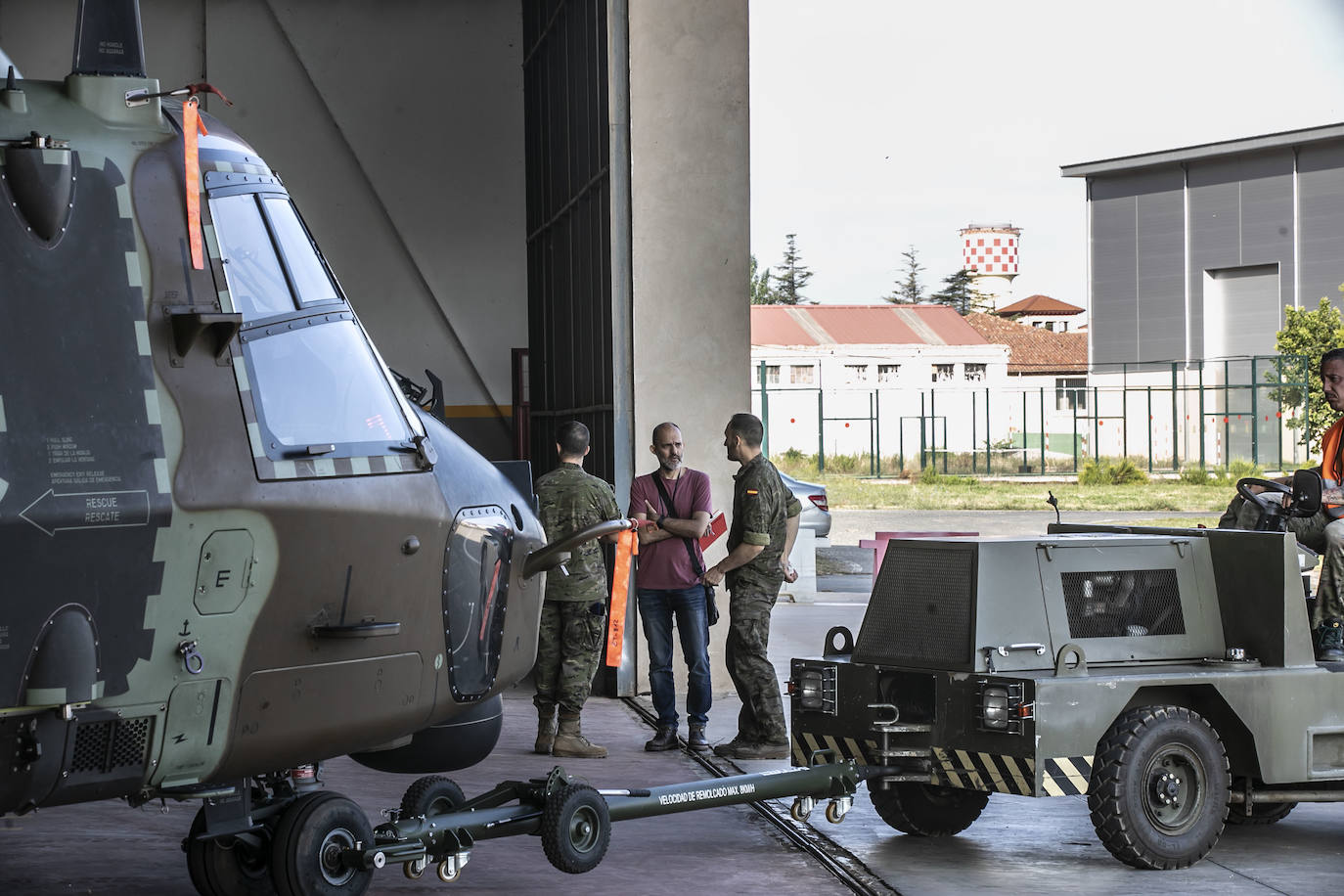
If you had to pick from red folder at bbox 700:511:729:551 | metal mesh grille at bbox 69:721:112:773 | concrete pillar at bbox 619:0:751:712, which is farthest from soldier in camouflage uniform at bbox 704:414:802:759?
metal mesh grille at bbox 69:721:112:773

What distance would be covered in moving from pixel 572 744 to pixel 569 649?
1.83 feet

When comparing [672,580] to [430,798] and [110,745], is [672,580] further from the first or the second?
[110,745]

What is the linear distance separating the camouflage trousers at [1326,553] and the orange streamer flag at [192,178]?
16.7 feet

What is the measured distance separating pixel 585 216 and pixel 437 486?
789cm

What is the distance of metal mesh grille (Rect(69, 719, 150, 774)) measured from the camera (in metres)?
4.52

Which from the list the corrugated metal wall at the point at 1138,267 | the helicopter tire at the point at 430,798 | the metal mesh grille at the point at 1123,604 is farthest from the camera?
the corrugated metal wall at the point at 1138,267

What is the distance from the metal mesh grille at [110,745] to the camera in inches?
178

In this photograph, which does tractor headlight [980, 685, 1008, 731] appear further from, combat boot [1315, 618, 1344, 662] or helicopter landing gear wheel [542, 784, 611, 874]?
combat boot [1315, 618, 1344, 662]

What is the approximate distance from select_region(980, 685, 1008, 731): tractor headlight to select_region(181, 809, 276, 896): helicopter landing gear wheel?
2.93m

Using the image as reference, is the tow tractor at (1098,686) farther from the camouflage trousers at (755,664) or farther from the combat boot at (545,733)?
the combat boot at (545,733)

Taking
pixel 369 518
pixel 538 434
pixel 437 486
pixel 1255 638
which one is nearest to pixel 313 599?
pixel 369 518

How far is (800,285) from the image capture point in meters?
105

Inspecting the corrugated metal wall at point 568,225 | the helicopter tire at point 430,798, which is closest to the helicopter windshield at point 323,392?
the helicopter tire at point 430,798

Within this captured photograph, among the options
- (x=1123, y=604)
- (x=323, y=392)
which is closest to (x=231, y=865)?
(x=323, y=392)
